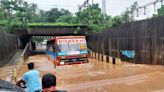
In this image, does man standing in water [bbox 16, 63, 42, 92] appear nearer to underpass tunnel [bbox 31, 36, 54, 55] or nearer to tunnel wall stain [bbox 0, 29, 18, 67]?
tunnel wall stain [bbox 0, 29, 18, 67]

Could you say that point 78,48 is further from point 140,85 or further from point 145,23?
point 140,85

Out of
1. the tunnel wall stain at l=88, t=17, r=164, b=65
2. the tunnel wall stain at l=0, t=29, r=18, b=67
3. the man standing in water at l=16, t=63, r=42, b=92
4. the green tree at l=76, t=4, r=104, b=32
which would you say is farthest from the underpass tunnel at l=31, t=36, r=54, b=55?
the man standing in water at l=16, t=63, r=42, b=92

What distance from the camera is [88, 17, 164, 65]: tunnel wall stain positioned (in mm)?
25027

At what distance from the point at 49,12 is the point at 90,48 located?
297ft

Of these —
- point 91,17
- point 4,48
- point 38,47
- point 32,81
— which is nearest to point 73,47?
point 4,48

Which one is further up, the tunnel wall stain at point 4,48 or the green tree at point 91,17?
the green tree at point 91,17

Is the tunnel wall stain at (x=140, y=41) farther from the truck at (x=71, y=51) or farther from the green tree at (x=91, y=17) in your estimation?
the green tree at (x=91, y=17)

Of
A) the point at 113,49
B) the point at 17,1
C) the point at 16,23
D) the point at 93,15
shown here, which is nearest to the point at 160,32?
the point at 113,49

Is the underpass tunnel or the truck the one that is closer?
the truck

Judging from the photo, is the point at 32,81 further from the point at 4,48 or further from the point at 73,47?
the point at 4,48

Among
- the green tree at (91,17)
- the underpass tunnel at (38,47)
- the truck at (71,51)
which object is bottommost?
the underpass tunnel at (38,47)

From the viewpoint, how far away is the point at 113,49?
38.6 m

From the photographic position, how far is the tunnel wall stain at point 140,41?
82.1 ft

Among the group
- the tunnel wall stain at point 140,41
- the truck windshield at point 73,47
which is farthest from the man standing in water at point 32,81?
the truck windshield at point 73,47
